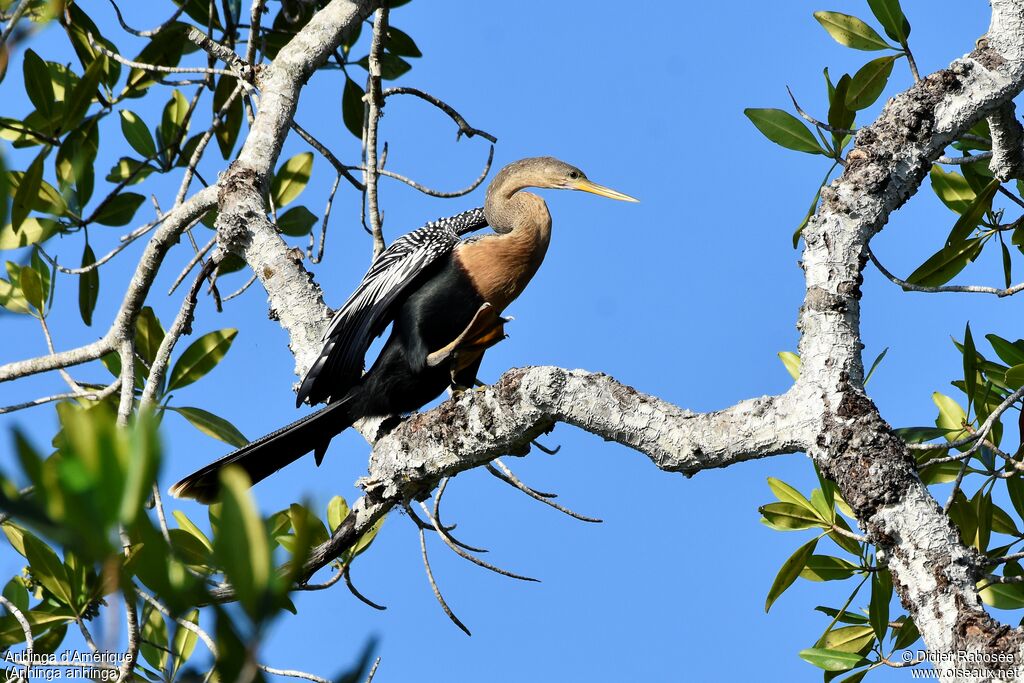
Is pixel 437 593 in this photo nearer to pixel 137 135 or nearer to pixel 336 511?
pixel 336 511

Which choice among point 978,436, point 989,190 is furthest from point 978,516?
point 989,190

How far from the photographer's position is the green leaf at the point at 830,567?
8.46 ft

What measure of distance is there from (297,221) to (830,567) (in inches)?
89.4

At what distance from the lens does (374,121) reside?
307cm

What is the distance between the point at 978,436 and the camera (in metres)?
2.04

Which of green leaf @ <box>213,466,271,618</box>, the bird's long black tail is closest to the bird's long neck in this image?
the bird's long black tail

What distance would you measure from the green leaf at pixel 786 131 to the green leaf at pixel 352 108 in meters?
1.81

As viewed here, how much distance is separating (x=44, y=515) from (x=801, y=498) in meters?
2.31

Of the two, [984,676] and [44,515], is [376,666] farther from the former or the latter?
[44,515]

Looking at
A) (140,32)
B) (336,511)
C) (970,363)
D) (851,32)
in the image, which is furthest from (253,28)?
(970,363)

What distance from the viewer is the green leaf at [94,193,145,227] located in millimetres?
3527

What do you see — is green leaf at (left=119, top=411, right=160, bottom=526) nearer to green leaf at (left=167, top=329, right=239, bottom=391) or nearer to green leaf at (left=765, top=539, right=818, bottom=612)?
green leaf at (left=765, top=539, right=818, bottom=612)

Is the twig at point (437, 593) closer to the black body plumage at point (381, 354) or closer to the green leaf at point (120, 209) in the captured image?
the black body plumage at point (381, 354)

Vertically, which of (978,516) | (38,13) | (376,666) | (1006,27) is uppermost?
(1006,27)
